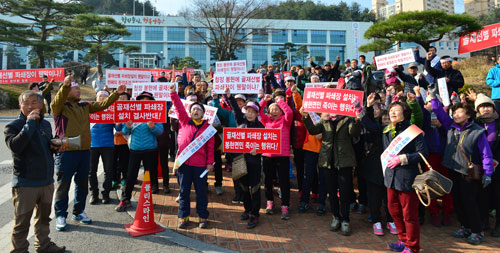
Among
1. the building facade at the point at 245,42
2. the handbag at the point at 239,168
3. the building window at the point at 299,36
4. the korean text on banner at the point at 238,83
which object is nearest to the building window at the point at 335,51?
the building facade at the point at 245,42

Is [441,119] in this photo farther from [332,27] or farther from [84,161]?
[332,27]

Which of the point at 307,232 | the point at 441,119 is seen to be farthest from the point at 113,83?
the point at 441,119

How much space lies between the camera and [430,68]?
22.9ft

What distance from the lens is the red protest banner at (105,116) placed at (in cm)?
549

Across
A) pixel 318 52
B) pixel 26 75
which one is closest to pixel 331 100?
pixel 26 75

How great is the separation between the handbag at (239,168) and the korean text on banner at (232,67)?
3.70m

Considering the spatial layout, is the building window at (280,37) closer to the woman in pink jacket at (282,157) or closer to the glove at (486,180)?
the woman in pink jacket at (282,157)

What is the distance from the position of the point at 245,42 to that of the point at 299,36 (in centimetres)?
1509

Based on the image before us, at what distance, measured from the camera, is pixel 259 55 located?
68188 millimetres

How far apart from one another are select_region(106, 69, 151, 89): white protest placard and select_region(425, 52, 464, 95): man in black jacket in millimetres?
6538

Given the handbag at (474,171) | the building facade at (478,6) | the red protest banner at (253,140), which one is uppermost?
the building facade at (478,6)

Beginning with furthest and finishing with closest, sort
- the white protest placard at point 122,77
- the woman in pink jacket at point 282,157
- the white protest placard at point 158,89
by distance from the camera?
the white protest placard at point 122,77 → the white protest placard at point 158,89 → the woman in pink jacket at point 282,157

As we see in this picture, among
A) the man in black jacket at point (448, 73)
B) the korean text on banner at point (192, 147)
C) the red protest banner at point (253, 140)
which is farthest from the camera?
the man in black jacket at point (448, 73)

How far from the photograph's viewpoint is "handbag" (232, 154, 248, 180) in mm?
5004
